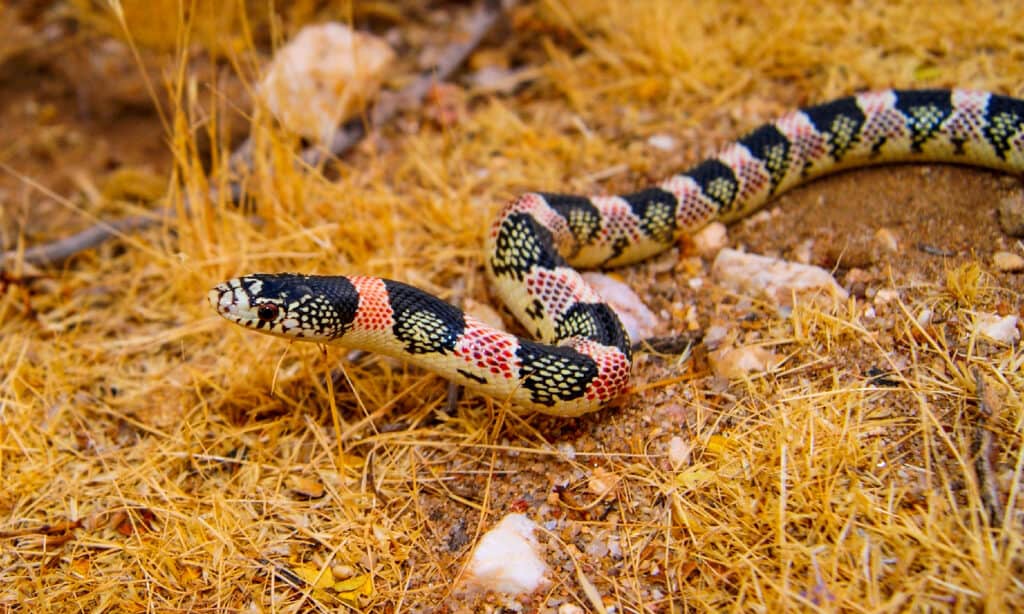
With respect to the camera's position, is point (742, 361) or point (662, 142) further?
point (662, 142)

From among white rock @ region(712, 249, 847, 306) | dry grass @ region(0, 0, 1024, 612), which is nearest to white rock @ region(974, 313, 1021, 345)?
dry grass @ region(0, 0, 1024, 612)

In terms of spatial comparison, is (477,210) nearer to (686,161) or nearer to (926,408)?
(686,161)

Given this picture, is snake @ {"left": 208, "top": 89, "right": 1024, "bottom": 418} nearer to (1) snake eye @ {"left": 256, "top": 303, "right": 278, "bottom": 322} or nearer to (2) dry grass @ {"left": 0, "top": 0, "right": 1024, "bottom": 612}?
(1) snake eye @ {"left": 256, "top": 303, "right": 278, "bottom": 322}

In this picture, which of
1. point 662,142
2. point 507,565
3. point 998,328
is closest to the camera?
point 507,565

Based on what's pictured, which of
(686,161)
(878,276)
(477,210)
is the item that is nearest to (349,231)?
(477,210)

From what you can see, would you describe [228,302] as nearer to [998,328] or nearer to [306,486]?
[306,486]

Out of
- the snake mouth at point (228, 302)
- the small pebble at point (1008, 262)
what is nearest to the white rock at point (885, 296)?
the small pebble at point (1008, 262)

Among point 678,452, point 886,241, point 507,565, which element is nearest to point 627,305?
point 678,452
